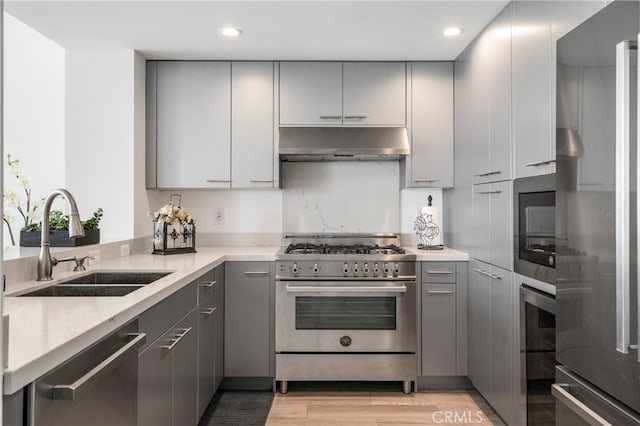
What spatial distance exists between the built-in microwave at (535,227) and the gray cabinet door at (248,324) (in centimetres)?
154

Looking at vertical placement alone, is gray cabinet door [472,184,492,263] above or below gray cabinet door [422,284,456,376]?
above

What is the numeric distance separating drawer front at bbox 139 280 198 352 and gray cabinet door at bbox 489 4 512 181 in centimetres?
169

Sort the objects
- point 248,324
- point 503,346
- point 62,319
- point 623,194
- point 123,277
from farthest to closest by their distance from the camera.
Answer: point 248,324
point 503,346
point 123,277
point 62,319
point 623,194

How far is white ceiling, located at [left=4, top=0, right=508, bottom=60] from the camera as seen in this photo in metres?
2.34

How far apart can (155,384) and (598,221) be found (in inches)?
61.9

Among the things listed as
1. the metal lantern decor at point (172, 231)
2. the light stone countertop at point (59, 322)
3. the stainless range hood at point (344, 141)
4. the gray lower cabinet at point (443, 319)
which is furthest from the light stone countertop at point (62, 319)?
the gray lower cabinet at point (443, 319)

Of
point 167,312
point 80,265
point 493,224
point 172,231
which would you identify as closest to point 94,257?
point 80,265

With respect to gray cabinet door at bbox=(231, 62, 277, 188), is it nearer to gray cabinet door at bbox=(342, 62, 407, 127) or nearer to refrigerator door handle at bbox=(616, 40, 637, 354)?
gray cabinet door at bbox=(342, 62, 407, 127)

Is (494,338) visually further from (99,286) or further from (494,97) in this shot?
(99,286)

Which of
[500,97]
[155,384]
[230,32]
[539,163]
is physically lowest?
[155,384]

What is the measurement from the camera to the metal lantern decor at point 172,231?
2889 millimetres

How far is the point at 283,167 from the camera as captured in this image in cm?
348

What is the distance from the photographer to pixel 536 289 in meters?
1.99

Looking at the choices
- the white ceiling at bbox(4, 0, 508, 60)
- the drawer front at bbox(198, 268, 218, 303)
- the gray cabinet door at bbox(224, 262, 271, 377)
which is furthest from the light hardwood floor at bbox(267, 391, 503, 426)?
the white ceiling at bbox(4, 0, 508, 60)
